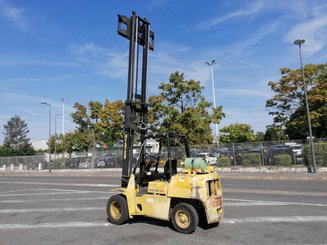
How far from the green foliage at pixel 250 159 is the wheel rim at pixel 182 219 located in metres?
22.6

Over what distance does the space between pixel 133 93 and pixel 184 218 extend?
11.7 ft

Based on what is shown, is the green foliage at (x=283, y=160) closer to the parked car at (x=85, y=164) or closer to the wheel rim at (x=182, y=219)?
the wheel rim at (x=182, y=219)

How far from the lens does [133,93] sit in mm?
9281

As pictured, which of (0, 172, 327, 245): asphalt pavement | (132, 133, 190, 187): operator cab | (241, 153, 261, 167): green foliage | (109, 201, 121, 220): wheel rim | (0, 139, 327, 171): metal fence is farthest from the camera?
(241, 153, 261, 167): green foliage

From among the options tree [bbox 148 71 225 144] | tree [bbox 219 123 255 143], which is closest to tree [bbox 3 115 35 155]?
tree [bbox 219 123 255 143]

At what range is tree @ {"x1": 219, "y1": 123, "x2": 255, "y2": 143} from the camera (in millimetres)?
83750

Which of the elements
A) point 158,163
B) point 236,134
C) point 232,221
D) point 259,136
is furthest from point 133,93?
point 259,136

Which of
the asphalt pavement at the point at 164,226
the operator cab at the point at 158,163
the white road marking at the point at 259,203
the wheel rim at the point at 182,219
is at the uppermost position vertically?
the operator cab at the point at 158,163

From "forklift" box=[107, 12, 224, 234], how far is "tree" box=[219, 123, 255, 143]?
73.5 meters

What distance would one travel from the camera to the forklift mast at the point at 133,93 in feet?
29.4

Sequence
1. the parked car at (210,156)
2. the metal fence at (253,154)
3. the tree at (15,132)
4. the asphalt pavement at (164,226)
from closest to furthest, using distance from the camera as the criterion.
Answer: the asphalt pavement at (164,226) < the metal fence at (253,154) < the parked car at (210,156) < the tree at (15,132)

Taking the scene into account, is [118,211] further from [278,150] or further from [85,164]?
[85,164]

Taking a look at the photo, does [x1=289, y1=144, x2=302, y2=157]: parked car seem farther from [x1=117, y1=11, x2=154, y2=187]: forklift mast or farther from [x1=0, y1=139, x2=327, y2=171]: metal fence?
[x1=117, y1=11, x2=154, y2=187]: forklift mast

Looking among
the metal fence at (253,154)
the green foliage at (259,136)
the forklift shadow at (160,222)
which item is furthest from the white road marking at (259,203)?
the green foliage at (259,136)
